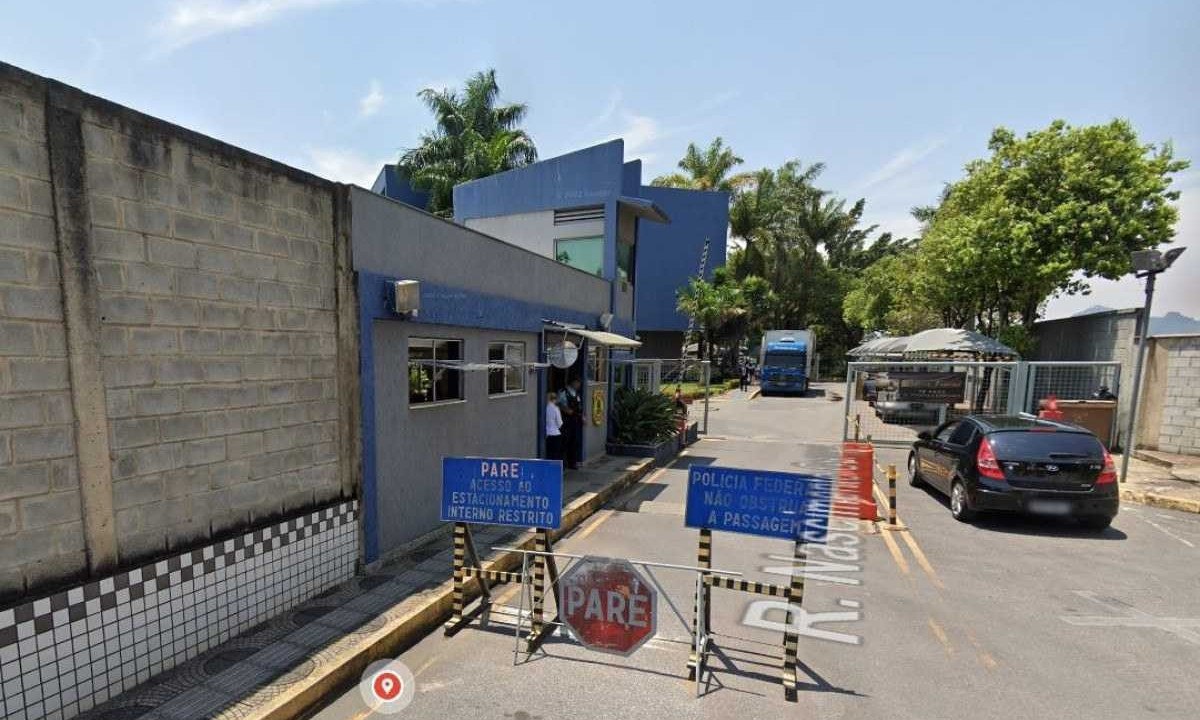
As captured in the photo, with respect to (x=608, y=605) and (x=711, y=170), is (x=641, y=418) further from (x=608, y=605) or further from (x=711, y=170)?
(x=711, y=170)

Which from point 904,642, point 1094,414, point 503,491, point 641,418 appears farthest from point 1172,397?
point 503,491

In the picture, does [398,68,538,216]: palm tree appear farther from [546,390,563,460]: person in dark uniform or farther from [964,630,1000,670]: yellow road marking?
[964,630,1000,670]: yellow road marking

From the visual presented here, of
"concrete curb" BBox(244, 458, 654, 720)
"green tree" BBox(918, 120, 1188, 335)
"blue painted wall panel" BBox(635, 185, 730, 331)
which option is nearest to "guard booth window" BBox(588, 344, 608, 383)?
"concrete curb" BBox(244, 458, 654, 720)

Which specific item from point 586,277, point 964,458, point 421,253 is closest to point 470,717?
point 421,253

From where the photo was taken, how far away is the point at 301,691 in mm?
3666

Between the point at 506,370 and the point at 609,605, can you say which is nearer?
the point at 609,605

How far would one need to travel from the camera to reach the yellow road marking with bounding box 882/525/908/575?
251 inches

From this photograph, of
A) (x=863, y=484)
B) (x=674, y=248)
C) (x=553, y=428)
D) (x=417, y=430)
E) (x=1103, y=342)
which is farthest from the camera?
(x=674, y=248)

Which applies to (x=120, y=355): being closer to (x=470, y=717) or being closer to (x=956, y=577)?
(x=470, y=717)

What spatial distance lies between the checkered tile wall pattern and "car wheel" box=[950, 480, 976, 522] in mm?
8305

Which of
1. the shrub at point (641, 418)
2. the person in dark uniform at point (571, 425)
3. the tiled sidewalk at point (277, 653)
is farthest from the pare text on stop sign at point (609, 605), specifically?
the shrub at point (641, 418)

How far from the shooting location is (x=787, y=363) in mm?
28797

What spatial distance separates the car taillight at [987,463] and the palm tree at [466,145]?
21757 mm

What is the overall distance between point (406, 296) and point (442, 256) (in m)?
1.23
